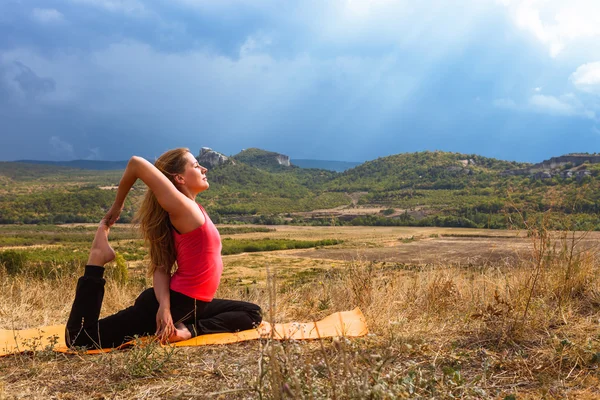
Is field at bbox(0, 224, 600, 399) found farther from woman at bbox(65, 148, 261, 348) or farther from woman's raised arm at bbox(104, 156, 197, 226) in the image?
woman's raised arm at bbox(104, 156, 197, 226)

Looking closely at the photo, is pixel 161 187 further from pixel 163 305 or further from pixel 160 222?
pixel 163 305

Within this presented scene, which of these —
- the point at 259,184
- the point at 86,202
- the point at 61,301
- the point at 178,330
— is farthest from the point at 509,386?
the point at 259,184

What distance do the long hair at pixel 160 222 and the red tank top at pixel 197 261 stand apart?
7 cm

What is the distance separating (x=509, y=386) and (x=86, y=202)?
7812cm

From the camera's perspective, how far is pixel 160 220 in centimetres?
326

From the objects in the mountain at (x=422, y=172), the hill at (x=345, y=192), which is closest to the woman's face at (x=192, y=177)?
the hill at (x=345, y=192)

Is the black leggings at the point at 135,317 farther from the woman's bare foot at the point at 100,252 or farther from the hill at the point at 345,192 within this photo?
the hill at the point at 345,192

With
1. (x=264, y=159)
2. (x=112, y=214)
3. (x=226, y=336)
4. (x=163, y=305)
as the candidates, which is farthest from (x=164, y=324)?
(x=264, y=159)

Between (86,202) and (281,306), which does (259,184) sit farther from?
(281,306)

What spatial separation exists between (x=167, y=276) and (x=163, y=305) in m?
0.24

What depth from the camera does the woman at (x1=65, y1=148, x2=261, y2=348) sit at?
3182mm

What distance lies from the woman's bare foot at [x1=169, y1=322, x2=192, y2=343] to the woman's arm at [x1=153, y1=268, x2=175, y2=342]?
0.04m

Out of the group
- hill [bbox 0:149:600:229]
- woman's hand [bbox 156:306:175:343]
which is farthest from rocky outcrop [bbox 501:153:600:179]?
woman's hand [bbox 156:306:175:343]

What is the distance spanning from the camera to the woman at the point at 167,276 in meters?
3.18
